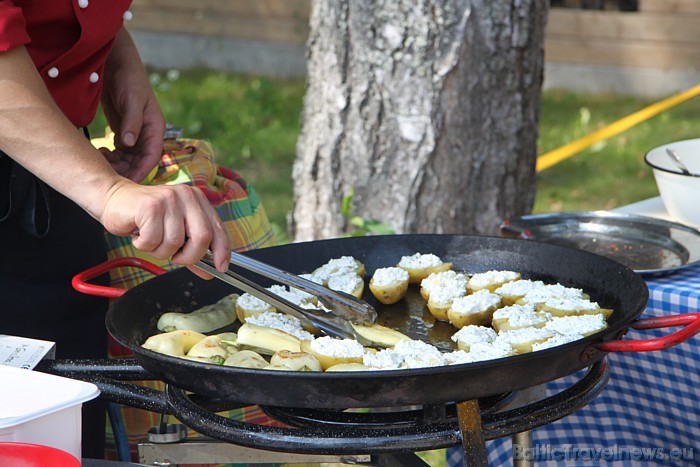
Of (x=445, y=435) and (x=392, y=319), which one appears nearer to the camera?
(x=445, y=435)

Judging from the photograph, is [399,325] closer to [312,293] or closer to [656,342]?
[312,293]

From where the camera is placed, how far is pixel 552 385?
6.96 ft

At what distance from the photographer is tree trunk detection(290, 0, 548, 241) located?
3002 millimetres

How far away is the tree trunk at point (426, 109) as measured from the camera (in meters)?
3.00

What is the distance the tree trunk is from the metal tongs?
147cm

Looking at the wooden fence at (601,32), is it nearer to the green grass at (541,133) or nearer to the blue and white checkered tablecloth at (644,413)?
the green grass at (541,133)

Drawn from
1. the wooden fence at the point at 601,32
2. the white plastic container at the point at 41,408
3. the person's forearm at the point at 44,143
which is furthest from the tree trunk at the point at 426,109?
the wooden fence at the point at 601,32

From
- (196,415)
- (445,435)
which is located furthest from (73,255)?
(445,435)

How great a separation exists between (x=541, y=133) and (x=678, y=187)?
3908mm

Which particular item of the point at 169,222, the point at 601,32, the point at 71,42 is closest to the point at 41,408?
the point at 169,222

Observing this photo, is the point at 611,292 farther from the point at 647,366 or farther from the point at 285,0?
the point at 285,0

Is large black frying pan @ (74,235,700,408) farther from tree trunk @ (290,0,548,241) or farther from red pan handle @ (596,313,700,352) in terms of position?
tree trunk @ (290,0,548,241)

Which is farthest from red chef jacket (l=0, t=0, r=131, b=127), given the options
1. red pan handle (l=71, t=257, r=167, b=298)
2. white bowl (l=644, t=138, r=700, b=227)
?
white bowl (l=644, t=138, r=700, b=227)

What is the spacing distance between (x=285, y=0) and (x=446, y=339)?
252 inches
